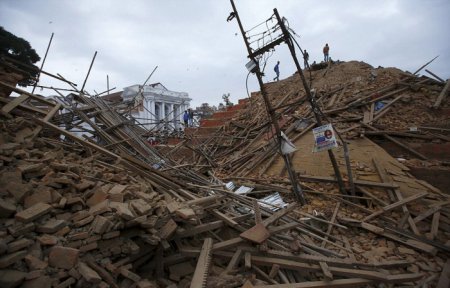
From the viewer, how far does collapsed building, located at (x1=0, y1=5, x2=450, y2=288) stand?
10.9 ft

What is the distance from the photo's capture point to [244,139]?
530 inches

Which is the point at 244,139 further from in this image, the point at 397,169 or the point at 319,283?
the point at 319,283

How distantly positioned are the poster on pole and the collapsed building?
1.44 metres

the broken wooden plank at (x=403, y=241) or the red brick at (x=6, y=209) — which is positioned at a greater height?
the red brick at (x=6, y=209)

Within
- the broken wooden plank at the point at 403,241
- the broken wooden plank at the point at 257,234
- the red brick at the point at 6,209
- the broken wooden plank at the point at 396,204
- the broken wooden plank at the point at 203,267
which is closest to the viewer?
the red brick at the point at 6,209

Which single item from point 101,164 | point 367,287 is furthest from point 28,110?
point 367,287

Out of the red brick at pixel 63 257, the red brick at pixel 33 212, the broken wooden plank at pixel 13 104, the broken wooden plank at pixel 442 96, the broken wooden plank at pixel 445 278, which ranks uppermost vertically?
the broken wooden plank at pixel 13 104

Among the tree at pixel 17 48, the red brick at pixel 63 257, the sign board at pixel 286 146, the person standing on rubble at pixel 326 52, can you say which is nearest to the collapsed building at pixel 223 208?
the red brick at pixel 63 257

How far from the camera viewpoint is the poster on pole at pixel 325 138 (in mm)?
6930

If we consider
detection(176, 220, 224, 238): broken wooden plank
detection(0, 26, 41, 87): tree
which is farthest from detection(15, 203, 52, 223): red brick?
detection(0, 26, 41, 87): tree

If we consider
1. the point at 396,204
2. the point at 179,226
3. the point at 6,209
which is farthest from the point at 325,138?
the point at 6,209

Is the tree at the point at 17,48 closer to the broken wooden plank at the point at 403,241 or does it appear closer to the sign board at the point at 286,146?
the sign board at the point at 286,146

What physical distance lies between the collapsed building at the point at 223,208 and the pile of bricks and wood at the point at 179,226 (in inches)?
0.9

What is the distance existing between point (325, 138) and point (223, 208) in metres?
3.46
